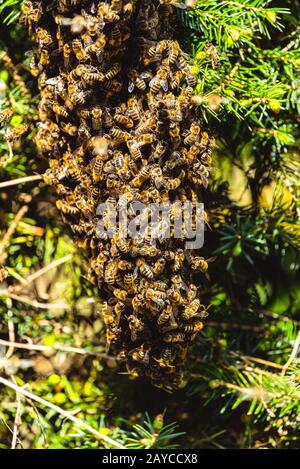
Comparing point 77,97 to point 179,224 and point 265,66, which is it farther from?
point 265,66

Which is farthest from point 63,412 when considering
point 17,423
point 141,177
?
point 141,177

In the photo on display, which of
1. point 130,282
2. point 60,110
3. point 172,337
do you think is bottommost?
point 172,337

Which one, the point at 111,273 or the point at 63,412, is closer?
the point at 111,273

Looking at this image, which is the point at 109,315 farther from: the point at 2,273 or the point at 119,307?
the point at 2,273

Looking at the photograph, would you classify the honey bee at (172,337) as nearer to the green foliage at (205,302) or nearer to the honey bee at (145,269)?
the honey bee at (145,269)

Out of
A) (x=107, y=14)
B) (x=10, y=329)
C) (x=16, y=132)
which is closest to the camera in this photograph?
(x=107, y=14)

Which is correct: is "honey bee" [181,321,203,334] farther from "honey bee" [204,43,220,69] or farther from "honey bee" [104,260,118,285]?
"honey bee" [204,43,220,69]

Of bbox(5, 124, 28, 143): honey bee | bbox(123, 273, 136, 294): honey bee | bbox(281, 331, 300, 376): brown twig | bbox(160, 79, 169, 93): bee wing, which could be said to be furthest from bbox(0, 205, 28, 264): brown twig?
bbox(281, 331, 300, 376): brown twig

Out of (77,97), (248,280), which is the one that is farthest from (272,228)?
(77,97)
